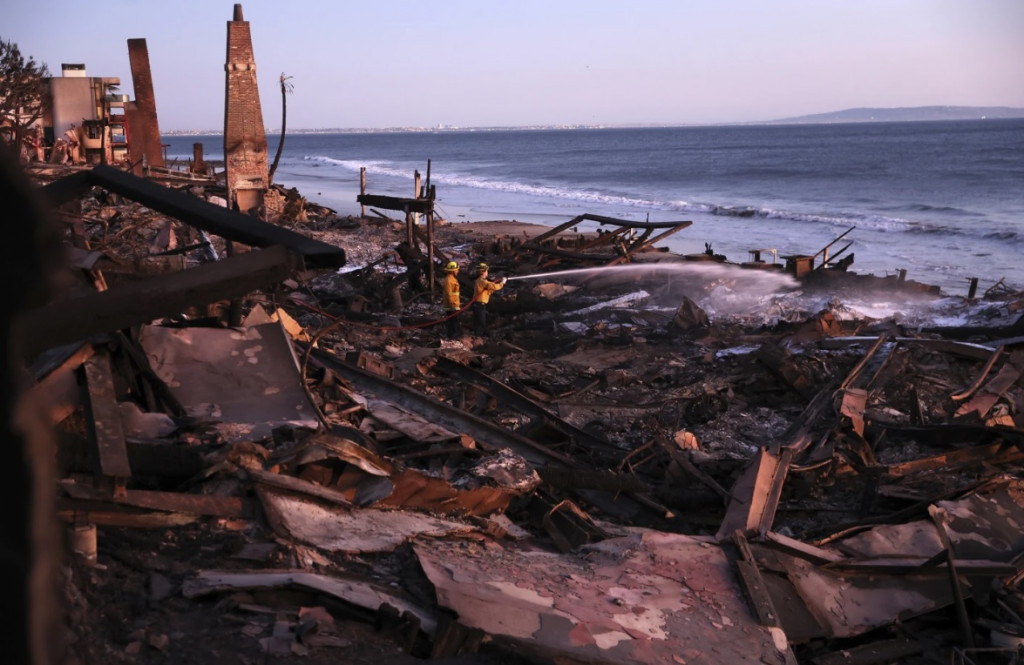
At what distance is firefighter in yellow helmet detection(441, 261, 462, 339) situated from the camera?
1321cm

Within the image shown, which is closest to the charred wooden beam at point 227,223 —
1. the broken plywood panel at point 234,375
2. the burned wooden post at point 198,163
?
the broken plywood panel at point 234,375

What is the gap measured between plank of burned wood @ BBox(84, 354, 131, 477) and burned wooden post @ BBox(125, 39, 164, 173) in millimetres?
24482

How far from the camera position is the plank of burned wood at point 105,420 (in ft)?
13.2

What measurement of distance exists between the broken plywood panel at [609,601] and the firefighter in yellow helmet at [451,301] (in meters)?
8.00

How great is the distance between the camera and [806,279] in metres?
17.8

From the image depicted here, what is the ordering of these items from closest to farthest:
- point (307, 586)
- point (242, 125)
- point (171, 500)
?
point (307, 586) < point (171, 500) < point (242, 125)

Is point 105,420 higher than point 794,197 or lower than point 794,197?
lower

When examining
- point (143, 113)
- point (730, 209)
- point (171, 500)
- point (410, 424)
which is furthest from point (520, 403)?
point (730, 209)

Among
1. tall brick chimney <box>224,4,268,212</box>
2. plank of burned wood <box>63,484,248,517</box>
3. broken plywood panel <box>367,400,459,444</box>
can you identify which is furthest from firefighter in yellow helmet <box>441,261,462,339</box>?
plank of burned wood <box>63,484,248,517</box>

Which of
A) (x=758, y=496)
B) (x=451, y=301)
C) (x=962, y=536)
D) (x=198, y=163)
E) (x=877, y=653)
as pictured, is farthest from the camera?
(x=198, y=163)

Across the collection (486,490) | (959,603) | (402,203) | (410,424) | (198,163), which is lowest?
(959,603)

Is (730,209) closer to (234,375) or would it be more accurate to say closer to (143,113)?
(143,113)

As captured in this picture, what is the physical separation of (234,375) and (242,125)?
46.6 ft

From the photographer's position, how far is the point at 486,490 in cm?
579
